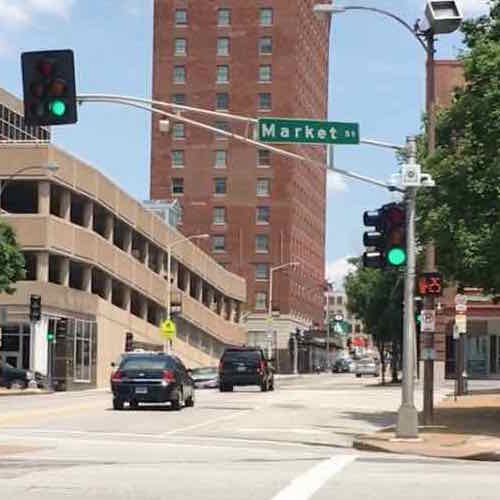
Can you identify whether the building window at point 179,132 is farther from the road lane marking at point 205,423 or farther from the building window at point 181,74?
the road lane marking at point 205,423

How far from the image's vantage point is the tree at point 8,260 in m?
51.4

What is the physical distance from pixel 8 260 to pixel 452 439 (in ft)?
111

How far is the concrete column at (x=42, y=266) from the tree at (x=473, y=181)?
37.4m

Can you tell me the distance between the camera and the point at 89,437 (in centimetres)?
2253

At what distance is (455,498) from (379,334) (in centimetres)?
5202

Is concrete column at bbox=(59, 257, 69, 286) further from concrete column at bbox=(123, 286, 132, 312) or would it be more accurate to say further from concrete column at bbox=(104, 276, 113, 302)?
concrete column at bbox=(123, 286, 132, 312)

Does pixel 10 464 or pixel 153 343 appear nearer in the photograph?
pixel 10 464

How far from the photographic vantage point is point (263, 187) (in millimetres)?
127625

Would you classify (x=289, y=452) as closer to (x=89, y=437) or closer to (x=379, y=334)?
(x=89, y=437)

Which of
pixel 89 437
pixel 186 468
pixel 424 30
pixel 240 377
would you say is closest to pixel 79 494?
pixel 186 468

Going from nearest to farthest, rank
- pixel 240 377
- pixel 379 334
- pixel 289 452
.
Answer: pixel 289 452
pixel 240 377
pixel 379 334

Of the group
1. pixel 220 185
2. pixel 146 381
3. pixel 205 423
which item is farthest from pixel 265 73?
pixel 205 423

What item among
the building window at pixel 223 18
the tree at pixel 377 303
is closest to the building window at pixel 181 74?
the building window at pixel 223 18

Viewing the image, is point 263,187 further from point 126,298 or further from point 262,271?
point 126,298
